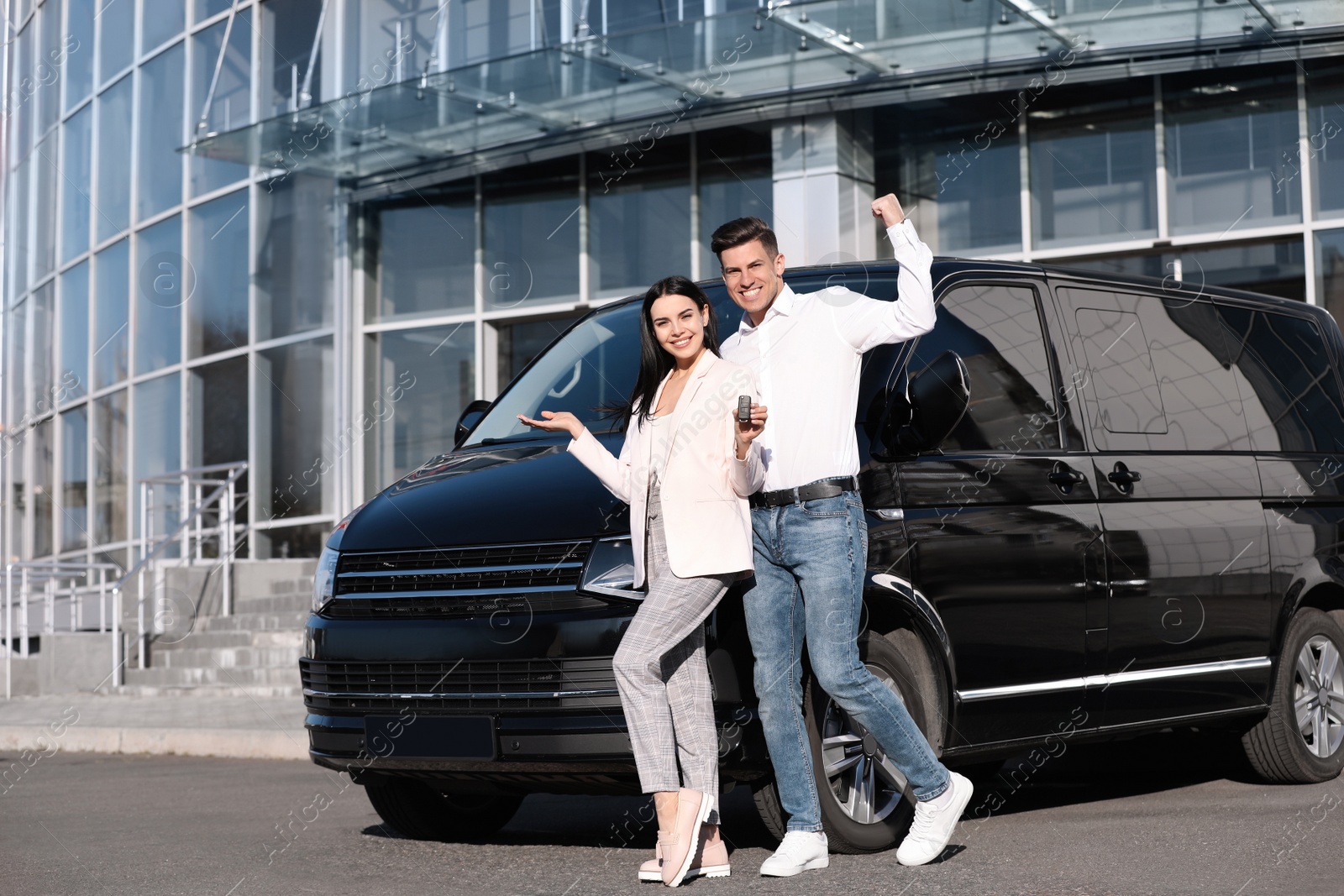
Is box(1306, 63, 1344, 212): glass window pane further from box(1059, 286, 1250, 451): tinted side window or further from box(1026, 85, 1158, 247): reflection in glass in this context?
box(1059, 286, 1250, 451): tinted side window

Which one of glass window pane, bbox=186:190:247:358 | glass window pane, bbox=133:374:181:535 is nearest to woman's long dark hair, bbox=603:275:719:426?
glass window pane, bbox=186:190:247:358

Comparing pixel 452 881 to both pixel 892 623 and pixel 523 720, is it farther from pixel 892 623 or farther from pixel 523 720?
pixel 892 623

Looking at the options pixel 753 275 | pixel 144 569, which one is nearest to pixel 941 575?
pixel 753 275

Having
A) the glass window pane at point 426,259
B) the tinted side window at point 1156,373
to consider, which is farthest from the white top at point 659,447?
the glass window pane at point 426,259

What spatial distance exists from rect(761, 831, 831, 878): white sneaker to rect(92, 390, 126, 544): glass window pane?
61.2ft

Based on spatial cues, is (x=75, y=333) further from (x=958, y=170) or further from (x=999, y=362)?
(x=999, y=362)

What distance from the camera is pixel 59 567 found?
53.9 feet

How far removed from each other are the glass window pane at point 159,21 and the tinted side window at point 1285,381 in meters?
17.2

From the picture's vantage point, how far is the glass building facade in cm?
1445

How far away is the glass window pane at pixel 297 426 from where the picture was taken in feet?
61.9

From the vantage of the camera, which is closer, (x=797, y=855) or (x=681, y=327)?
(x=797, y=855)

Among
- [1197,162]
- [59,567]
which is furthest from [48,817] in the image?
[1197,162]

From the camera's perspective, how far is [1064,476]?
A: 576cm

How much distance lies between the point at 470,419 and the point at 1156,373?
108 inches
